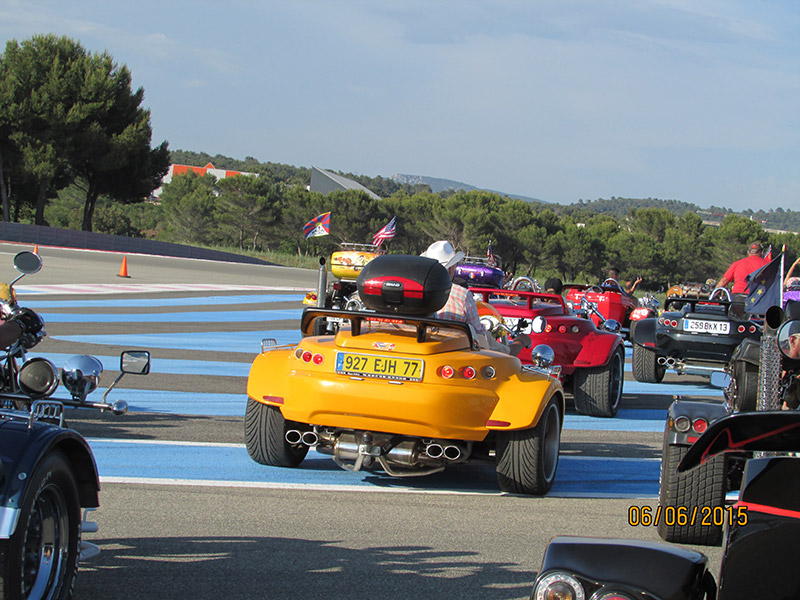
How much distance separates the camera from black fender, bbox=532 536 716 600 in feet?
7.86

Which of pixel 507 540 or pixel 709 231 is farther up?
pixel 709 231

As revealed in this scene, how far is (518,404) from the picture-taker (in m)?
5.94

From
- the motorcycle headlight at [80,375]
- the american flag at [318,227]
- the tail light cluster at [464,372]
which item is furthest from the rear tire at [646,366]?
the american flag at [318,227]

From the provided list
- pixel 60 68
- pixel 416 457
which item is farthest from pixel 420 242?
pixel 416 457

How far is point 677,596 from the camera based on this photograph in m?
→ 2.38

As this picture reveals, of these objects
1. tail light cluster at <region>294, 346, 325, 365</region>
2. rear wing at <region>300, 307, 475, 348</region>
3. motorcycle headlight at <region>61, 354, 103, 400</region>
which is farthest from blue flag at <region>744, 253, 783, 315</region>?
motorcycle headlight at <region>61, 354, 103, 400</region>

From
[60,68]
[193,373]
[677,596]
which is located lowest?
[193,373]

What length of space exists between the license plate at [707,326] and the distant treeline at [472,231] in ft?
208

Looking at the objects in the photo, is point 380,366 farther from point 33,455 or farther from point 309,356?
point 33,455

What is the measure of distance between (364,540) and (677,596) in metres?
2.78

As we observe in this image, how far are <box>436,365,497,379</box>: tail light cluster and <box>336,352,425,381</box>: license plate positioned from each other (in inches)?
5.1

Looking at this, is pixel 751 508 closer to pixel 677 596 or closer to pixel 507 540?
pixel 677 596

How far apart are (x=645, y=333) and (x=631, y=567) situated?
1099 cm

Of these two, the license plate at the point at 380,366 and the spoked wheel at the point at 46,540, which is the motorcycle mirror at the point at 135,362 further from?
the license plate at the point at 380,366
